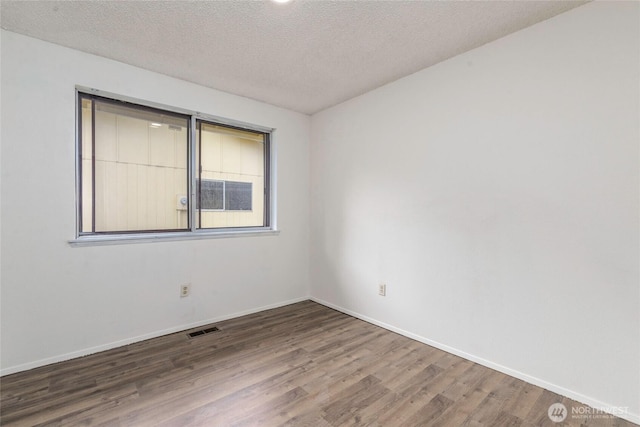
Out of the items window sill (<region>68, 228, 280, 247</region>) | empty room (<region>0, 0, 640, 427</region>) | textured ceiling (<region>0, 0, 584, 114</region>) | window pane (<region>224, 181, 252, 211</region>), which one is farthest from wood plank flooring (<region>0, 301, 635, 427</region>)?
textured ceiling (<region>0, 0, 584, 114</region>)

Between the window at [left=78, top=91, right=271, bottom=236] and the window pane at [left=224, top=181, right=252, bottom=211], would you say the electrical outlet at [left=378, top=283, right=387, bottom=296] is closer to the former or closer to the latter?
the window at [left=78, top=91, right=271, bottom=236]

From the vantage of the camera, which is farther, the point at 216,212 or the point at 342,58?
the point at 216,212

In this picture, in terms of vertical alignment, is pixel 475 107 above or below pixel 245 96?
below

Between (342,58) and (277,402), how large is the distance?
2661mm

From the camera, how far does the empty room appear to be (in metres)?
1.79

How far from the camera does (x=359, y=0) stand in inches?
70.6

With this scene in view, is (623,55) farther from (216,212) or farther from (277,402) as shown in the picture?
(216,212)

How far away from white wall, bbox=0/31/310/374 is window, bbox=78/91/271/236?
0.17m

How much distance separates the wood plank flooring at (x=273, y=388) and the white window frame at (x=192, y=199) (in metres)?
0.96

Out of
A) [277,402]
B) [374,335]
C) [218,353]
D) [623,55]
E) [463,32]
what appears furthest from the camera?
[374,335]

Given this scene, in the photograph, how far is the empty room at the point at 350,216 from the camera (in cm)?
179

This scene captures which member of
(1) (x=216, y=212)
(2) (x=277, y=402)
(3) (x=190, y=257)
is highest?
(1) (x=216, y=212)

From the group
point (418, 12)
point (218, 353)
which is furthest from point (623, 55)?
point (218, 353)

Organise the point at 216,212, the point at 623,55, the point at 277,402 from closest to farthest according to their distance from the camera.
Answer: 1. the point at 623,55
2. the point at 277,402
3. the point at 216,212
